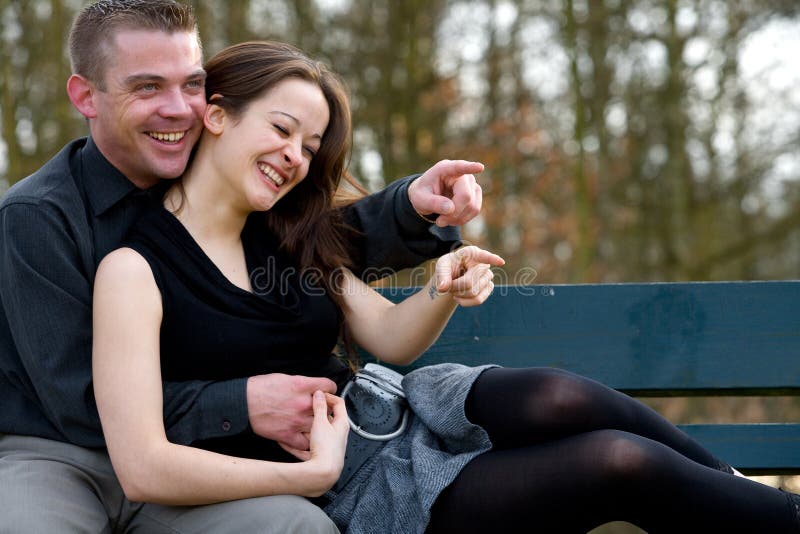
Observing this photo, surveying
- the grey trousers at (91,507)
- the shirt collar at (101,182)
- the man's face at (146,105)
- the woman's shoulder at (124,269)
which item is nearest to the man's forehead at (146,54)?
the man's face at (146,105)

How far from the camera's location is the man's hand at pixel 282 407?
7.12 feet

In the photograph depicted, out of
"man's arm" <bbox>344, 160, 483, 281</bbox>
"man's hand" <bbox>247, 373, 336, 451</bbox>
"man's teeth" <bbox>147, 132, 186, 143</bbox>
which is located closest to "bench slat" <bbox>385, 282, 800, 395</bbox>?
"man's arm" <bbox>344, 160, 483, 281</bbox>

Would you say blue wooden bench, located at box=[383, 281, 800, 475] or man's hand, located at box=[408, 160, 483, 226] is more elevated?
man's hand, located at box=[408, 160, 483, 226]

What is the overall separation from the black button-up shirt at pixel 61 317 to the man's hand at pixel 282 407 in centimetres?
3

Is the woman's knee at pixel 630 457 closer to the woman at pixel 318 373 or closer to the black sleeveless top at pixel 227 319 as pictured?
the woman at pixel 318 373

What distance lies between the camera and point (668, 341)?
2.78 m

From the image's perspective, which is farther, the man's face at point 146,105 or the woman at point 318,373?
the man's face at point 146,105

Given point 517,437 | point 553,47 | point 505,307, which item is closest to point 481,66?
point 553,47

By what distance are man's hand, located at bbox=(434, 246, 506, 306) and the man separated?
4 cm

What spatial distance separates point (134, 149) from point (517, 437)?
3.85ft

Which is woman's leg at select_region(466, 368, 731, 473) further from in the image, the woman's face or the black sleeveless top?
the woman's face

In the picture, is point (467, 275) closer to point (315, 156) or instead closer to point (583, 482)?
point (583, 482)

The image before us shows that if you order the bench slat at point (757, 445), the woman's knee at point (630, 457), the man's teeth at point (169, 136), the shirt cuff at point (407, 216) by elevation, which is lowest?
the bench slat at point (757, 445)

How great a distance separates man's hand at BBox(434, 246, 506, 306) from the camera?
7.32 feet
